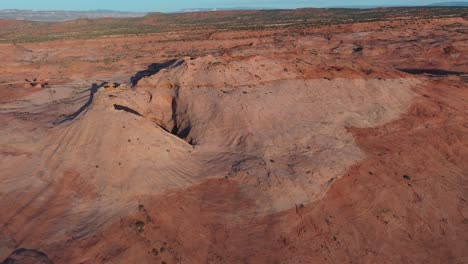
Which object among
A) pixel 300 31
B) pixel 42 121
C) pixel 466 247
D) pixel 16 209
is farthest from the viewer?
pixel 300 31

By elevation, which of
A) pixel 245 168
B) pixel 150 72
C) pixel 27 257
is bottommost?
pixel 27 257

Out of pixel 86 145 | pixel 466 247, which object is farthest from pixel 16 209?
pixel 466 247

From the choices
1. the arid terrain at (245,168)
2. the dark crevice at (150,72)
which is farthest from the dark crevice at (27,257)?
the dark crevice at (150,72)

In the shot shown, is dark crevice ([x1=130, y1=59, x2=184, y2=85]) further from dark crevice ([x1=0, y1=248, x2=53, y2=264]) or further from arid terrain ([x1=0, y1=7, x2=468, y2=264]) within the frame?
dark crevice ([x1=0, y1=248, x2=53, y2=264])

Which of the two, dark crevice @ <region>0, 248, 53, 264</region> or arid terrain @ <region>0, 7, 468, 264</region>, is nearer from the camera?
dark crevice @ <region>0, 248, 53, 264</region>

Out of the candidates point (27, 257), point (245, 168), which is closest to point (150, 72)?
point (245, 168)

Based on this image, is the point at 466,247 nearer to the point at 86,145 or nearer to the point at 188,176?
the point at 188,176

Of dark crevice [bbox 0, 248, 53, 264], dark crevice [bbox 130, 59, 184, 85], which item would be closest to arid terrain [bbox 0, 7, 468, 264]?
dark crevice [bbox 0, 248, 53, 264]

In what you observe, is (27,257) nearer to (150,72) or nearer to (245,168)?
(245,168)

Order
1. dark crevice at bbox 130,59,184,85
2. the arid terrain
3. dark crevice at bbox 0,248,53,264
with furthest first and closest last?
dark crevice at bbox 130,59,184,85
the arid terrain
dark crevice at bbox 0,248,53,264
